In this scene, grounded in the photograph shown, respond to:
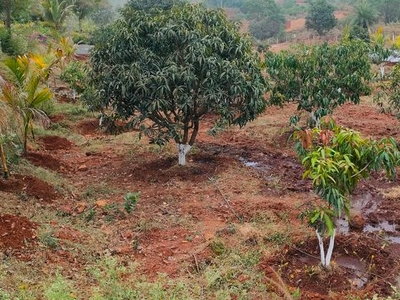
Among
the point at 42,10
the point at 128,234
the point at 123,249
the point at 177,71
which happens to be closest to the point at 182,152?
the point at 177,71

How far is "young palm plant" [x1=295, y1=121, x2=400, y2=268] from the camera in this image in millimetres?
4727

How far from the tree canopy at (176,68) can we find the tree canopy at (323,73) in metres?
1.90

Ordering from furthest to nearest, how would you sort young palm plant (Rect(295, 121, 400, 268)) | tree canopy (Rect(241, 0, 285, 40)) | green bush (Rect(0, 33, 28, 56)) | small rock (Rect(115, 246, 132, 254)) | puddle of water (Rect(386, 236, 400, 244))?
tree canopy (Rect(241, 0, 285, 40))
green bush (Rect(0, 33, 28, 56))
puddle of water (Rect(386, 236, 400, 244))
small rock (Rect(115, 246, 132, 254))
young palm plant (Rect(295, 121, 400, 268))

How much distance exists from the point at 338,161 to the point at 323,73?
220 inches

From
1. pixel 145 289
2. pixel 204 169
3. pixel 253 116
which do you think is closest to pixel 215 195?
pixel 204 169

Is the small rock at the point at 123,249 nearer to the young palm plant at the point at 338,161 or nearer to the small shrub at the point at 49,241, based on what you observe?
the small shrub at the point at 49,241

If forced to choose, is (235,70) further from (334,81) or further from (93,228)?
(93,228)

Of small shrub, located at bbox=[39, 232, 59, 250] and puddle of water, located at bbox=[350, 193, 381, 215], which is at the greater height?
small shrub, located at bbox=[39, 232, 59, 250]

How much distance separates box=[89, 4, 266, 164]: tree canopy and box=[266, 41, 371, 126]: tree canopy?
6.22 ft

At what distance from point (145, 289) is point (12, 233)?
6.74 feet

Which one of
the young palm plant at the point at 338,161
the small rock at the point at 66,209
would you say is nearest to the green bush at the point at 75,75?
the small rock at the point at 66,209

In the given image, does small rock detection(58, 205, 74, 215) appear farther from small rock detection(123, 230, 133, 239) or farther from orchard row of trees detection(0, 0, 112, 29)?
orchard row of trees detection(0, 0, 112, 29)

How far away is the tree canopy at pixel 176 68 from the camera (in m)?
7.73

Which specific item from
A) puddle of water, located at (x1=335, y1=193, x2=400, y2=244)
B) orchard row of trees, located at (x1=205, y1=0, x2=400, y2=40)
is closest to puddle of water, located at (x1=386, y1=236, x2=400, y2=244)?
puddle of water, located at (x1=335, y1=193, x2=400, y2=244)
